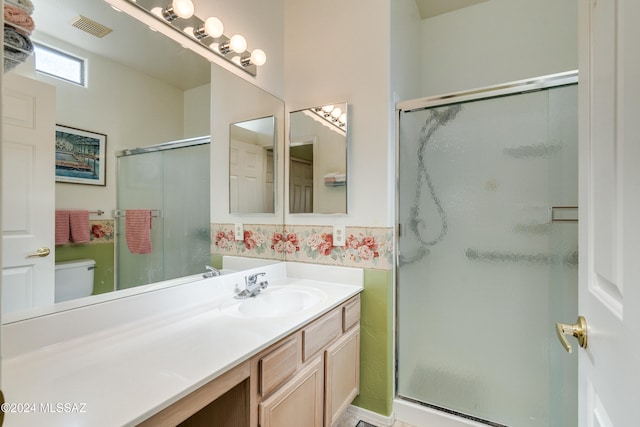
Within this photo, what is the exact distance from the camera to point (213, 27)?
1423 millimetres

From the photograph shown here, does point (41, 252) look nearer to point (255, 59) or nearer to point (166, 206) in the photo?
point (166, 206)

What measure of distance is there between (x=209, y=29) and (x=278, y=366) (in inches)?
59.1

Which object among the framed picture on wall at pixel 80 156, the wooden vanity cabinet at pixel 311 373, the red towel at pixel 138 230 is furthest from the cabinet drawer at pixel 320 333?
the framed picture on wall at pixel 80 156

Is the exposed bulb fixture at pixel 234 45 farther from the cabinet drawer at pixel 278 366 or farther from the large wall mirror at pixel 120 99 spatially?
the cabinet drawer at pixel 278 366

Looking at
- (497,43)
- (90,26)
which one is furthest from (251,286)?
(497,43)

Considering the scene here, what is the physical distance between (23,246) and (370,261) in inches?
58.4

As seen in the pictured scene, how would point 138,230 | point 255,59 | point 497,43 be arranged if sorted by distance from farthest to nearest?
point 497,43, point 255,59, point 138,230

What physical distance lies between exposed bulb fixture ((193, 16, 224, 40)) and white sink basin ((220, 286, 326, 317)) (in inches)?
50.1

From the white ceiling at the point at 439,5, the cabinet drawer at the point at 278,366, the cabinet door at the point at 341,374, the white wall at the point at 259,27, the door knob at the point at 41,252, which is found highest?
the white ceiling at the point at 439,5

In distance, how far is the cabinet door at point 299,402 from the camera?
1073 mm

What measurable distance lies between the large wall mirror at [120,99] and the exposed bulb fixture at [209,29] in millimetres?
103

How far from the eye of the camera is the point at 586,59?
77 centimetres

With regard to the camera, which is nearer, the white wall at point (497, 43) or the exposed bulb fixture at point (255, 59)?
the exposed bulb fixture at point (255, 59)

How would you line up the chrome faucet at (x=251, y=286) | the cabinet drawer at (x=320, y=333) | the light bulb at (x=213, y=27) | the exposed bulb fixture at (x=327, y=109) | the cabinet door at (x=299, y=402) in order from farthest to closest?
the exposed bulb fixture at (x=327, y=109)
the chrome faucet at (x=251, y=286)
the light bulb at (x=213, y=27)
the cabinet drawer at (x=320, y=333)
the cabinet door at (x=299, y=402)
